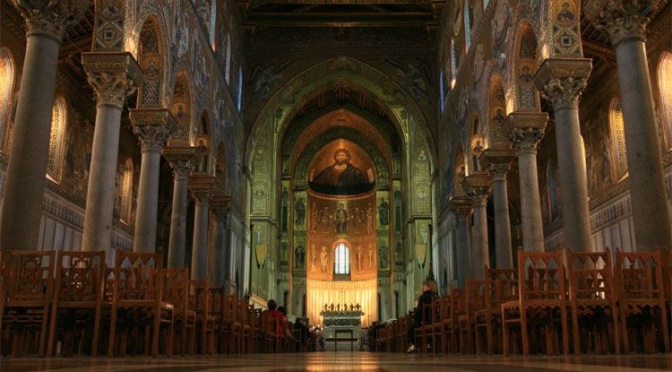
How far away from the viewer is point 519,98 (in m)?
14.3

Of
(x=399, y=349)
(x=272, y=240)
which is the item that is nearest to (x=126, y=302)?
(x=399, y=349)

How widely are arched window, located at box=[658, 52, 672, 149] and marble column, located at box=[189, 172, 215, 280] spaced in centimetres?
1268

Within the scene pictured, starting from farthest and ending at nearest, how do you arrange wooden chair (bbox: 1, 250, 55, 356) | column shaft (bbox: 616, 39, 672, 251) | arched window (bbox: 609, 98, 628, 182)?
arched window (bbox: 609, 98, 628, 182), column shaft (bbox: 616, 39, 672, 251), wooden chair (bbox: 1, 250, 55, 356)

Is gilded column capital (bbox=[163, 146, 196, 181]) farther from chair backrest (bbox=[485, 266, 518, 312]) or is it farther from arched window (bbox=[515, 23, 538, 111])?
chair backrest (bbox=[485, 266, 518, 312])

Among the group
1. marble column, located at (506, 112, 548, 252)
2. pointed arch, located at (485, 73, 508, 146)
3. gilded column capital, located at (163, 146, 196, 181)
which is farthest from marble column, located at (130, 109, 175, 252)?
pointed arch, located at (485, 73, 508, 146)

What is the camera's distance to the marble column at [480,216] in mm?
19188

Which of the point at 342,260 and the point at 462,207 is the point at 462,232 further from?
the point at 342,260

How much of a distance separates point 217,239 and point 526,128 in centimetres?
1194

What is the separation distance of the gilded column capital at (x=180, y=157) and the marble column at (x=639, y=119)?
1059 cm

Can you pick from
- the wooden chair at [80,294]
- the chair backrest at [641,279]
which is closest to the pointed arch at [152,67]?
the wooden chair at [80,294]

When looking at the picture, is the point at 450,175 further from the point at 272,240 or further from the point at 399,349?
the point at 272,240

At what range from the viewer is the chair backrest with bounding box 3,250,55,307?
7.57 meters

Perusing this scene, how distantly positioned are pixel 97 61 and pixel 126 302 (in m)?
5.34

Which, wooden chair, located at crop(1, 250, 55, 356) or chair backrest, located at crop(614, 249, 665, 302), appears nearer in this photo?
wooden chair, located at crop(1, 250, 55, 356)
